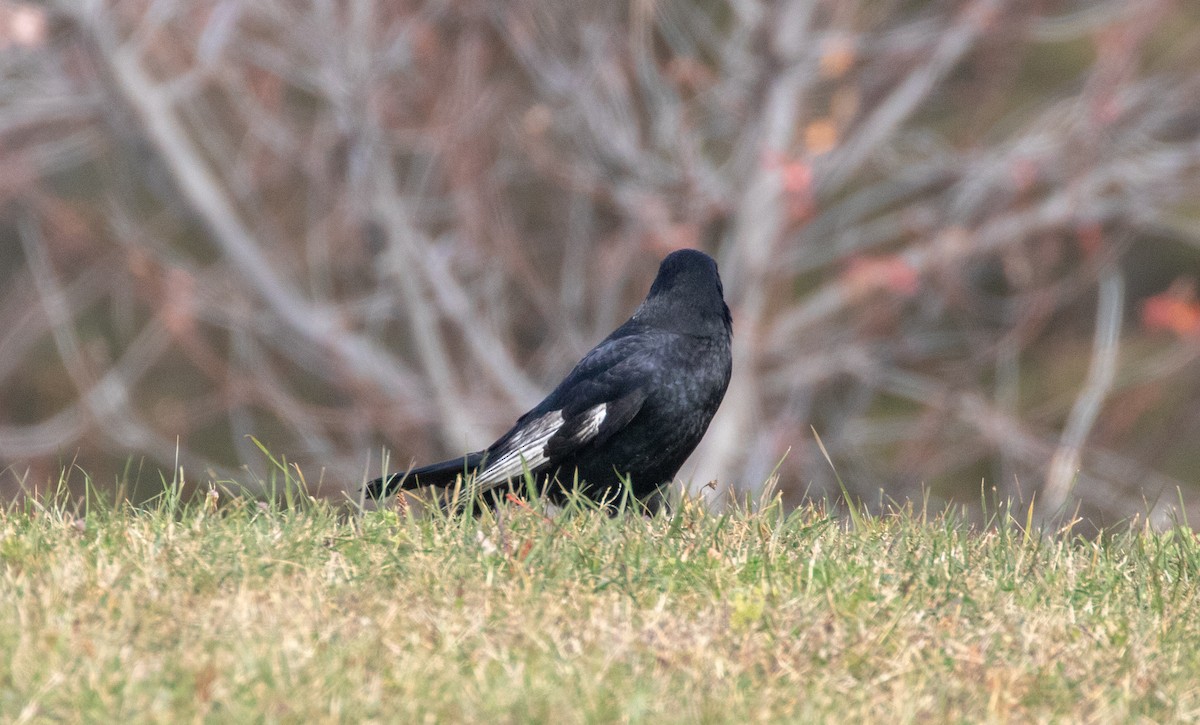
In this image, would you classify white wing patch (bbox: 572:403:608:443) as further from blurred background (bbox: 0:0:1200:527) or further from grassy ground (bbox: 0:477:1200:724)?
blurred background (bbox: 0:0:1200:527)

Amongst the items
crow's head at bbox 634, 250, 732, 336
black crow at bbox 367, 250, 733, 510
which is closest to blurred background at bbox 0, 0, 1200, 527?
crow's head at bbox 634, 250, 732, 336

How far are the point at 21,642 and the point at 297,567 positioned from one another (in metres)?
0.77

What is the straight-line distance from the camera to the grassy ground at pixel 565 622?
3273 mm

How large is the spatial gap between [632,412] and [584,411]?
0.64ft

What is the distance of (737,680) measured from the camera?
346 cm

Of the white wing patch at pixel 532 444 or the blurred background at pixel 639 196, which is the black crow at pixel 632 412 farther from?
the blurred background at pixel 639 196

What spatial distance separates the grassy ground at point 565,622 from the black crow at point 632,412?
1.16 meters

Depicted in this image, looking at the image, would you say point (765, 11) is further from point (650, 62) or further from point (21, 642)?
point (21, 642)

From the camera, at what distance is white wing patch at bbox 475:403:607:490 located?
5.85m

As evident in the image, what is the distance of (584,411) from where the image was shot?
589 cm

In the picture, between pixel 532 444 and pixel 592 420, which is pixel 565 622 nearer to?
pixel 592 420

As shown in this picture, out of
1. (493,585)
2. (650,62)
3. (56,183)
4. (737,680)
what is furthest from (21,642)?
(56,183)

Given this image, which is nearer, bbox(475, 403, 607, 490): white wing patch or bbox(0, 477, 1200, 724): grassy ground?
bbox(0, 477, 1200, 724): grassy ground

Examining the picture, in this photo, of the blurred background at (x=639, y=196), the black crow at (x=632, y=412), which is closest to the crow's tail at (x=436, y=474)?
the black crow at (x=632, y=412)
